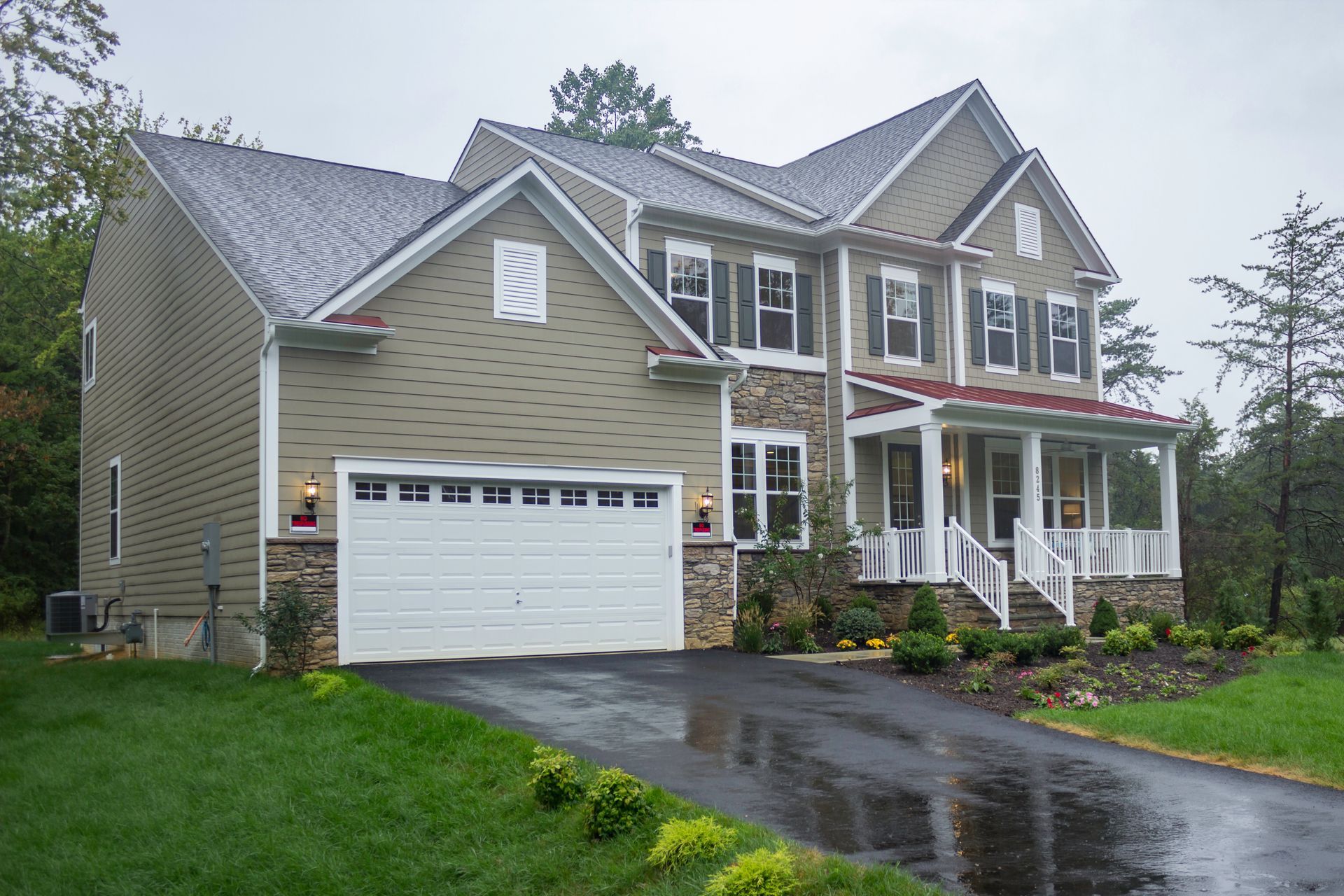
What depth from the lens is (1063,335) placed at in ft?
77.5

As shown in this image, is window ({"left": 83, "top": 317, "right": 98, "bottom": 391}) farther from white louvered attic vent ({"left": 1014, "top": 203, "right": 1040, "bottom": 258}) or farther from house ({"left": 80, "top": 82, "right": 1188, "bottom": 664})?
white louvered attic vent ({"left": 1014, "top": 203, "right": 1040, "bottom": 258})

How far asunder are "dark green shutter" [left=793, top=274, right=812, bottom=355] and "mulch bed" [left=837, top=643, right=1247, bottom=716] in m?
6.86

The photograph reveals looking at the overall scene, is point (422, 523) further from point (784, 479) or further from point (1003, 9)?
point (1003, 9)

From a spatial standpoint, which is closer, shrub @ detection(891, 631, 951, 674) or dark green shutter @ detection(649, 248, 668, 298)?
shrub @ detection(891, 631, 951, 674)

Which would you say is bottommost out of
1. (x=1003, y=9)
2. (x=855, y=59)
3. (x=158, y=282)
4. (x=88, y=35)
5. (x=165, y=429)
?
(x=165, y=429)

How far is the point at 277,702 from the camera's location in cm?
1104

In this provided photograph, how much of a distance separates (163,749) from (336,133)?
195 feet

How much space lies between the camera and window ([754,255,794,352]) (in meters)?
19.9

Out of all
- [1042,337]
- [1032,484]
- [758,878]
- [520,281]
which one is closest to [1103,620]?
[1032,484]

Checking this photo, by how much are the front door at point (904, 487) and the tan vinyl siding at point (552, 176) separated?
6.13 m

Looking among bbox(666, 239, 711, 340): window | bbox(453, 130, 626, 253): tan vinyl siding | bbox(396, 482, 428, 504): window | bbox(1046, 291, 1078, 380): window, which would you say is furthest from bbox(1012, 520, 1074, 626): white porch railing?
bbox(396, 482, 428, 504): window

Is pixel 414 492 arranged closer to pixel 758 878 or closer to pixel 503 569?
pixel 503 569

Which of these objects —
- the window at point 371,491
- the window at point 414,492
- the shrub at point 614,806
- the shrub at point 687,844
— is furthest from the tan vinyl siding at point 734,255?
the shrub at point 687,844

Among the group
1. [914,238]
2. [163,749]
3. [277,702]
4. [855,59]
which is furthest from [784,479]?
[855,59]
